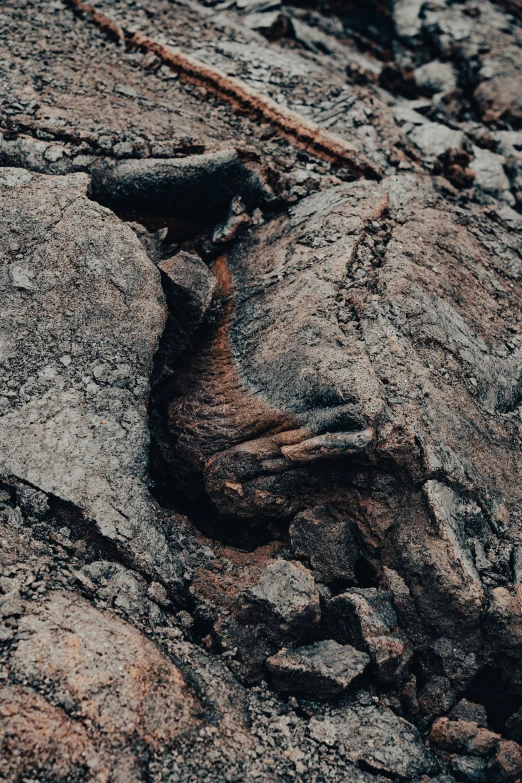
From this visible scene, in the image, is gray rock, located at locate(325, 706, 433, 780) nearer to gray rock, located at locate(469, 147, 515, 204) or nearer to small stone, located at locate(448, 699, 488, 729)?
small stone, located at locate(448, 699, 488, 729)

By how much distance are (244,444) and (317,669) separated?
4.85 ft

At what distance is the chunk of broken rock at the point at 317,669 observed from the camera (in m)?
3.58

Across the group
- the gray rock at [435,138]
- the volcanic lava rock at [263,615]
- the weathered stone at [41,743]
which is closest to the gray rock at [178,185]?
the gray rock at [435,138]

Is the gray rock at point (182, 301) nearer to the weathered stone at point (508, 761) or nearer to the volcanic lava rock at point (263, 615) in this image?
the volcanic lava rock at point (263, 615)

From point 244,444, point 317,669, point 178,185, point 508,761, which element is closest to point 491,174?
point 178,185

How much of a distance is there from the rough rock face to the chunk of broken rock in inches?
0.7

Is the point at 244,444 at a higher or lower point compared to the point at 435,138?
lower

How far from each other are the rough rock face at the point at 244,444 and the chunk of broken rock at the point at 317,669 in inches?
0.7

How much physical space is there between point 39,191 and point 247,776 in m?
4.01

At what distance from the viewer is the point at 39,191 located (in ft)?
15.2

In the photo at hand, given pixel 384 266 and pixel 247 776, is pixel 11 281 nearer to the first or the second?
pixel 384 266

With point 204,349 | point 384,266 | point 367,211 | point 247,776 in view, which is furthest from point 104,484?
point 367,211

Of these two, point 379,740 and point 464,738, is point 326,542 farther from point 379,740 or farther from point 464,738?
point 464,738

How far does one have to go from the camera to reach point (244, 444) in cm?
432
